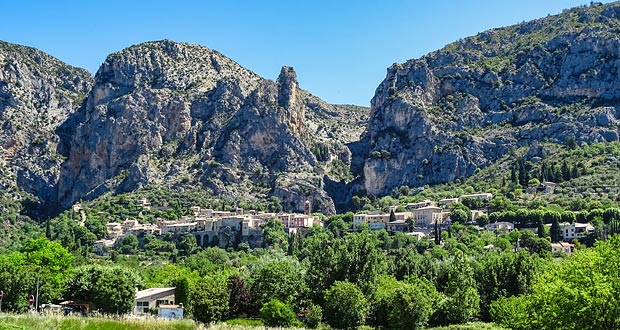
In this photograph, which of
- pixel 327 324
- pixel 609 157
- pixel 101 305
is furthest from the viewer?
pixel 609 157

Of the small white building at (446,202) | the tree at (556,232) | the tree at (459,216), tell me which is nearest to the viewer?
Result: the tree at (556,232)

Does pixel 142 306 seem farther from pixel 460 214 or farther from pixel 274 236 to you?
pixel 460 214

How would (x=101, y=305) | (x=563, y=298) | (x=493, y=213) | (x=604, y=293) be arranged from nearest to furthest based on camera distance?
(x=604, y=293)
(x=563, y=298)
(x=101, y=305)
(x=493, y=213)

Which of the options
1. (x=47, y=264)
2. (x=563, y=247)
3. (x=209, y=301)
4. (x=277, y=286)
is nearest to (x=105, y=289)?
(x=209, y=301)

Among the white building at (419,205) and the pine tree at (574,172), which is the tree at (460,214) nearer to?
the white building at (419,205)

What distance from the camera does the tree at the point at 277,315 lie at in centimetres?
6178

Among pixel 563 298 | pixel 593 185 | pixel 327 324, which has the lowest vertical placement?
pixel 327 324

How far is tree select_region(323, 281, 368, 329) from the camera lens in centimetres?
6328

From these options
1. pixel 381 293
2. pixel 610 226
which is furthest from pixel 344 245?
pixel 610 226

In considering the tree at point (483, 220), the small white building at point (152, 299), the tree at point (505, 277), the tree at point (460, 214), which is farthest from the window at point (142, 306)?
the tree at point (483, 220)

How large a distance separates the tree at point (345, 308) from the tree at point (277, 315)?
403cm

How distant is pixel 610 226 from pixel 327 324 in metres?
80.8

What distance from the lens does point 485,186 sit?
19062 centimetres

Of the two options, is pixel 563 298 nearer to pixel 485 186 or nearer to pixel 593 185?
pixel 593 185
